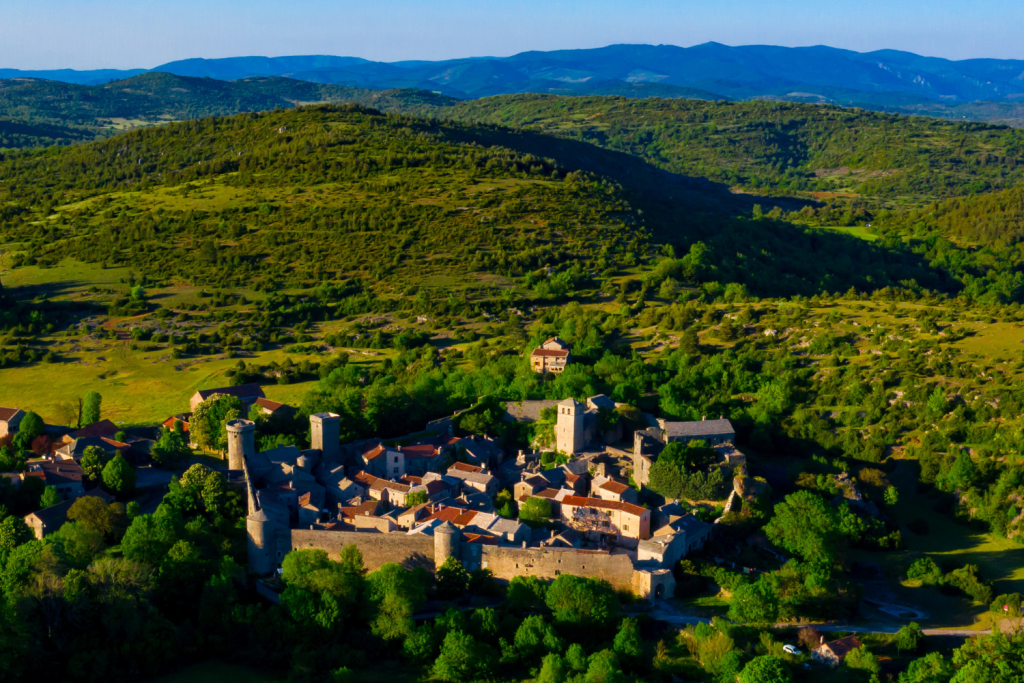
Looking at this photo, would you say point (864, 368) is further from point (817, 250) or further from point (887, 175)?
point (887, 175)

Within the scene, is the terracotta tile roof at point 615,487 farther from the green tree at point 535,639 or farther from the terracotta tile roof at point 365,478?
the terracotta tile roof at point 365,478

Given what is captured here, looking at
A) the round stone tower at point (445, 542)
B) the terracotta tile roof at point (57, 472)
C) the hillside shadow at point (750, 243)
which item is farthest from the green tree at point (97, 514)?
the hillside shadow at point (750, 243)

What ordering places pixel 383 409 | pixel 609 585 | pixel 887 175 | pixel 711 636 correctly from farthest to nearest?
pixel 887 175, pixel 383 409, pixel 609 585, pixel 711 636

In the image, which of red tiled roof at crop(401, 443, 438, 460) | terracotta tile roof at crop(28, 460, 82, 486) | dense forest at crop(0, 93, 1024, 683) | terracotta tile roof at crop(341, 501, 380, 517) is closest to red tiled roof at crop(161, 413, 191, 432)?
dense forest at crop(0, 93, 1024, 683)

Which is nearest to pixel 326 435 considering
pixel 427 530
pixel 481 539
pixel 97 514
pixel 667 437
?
pixel 427 530

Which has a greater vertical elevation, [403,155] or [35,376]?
[403,155]

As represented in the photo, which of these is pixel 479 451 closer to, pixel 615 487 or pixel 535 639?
pixel 615 487

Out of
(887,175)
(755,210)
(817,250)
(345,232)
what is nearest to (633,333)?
(345,232)
